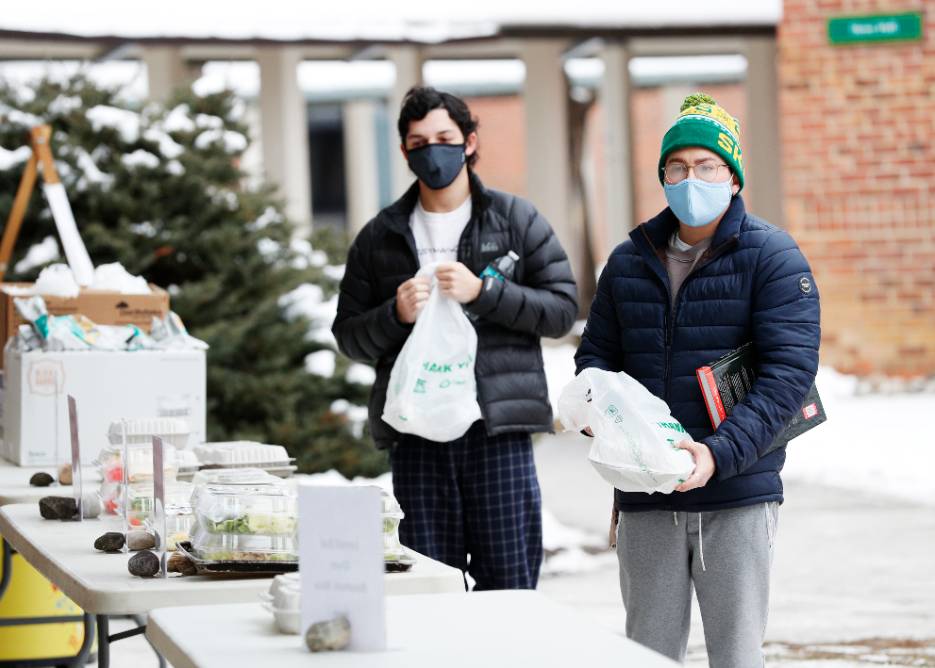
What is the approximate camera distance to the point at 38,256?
8016mm

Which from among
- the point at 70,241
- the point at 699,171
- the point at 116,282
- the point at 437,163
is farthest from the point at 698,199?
the point at 70,241

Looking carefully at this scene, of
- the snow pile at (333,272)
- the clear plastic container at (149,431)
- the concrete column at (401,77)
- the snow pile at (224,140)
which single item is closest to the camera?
the clear plastic container at (149,431)

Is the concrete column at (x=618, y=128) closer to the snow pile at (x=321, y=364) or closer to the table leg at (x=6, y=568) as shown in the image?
the snow pile at (x=321, y=364)

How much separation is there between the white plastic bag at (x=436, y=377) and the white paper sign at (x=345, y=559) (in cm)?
188

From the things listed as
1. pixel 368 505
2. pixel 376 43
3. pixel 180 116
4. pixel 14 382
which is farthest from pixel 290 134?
pixel 368 505

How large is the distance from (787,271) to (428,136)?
4.46 ft

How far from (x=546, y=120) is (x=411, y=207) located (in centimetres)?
950

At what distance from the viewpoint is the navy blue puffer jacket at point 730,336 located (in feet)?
10.9

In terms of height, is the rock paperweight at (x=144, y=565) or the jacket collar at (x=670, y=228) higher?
the jacket collar at (x=670, y=228)

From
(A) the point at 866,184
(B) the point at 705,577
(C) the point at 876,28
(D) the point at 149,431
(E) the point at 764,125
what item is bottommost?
(B) the point at 705,577

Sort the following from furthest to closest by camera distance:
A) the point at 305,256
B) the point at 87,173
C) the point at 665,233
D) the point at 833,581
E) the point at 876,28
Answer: the point at 876,28 → the point at 305,256 → the point at 87,173 → the point at 833,581 → the point at 665,233

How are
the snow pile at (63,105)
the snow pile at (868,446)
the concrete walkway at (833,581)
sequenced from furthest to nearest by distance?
the snow pile at (868,446) < the snow pile at (63,105) < the concrete walkway at (833,581)

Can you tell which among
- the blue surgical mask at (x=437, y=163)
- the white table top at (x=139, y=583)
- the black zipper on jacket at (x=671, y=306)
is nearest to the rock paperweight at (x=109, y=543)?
the white table top at (x=139, y=583)

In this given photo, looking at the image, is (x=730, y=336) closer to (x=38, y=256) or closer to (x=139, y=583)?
(x=139, y=583)
